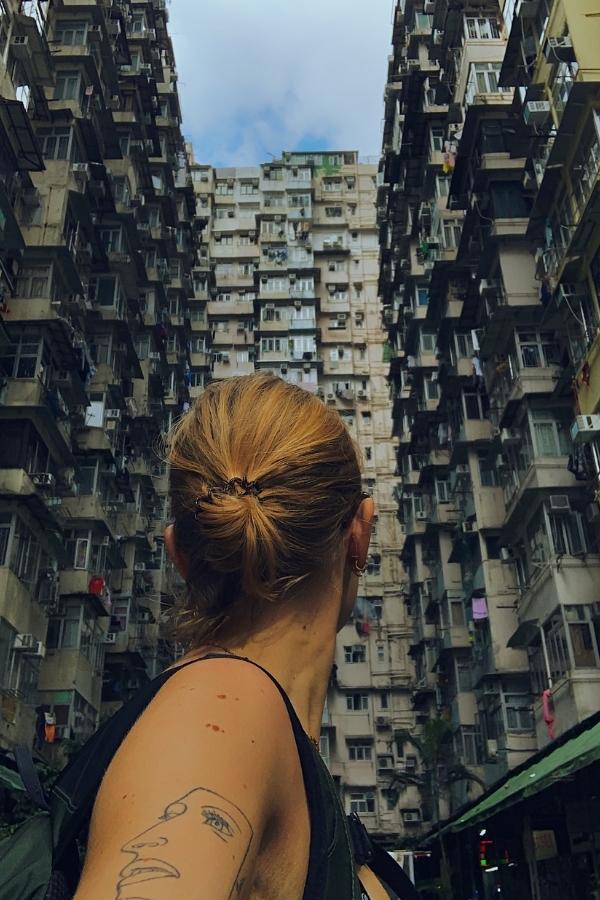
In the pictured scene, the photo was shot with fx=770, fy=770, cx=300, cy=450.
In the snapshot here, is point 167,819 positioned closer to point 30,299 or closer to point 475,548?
point 30,299

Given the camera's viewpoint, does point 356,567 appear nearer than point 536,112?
Yes

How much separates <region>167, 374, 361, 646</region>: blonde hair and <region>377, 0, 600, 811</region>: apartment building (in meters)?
18.5

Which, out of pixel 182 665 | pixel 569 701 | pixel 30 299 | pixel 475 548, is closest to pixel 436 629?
pixel 475 548

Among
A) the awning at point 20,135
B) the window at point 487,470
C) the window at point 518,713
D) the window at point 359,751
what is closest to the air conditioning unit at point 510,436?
the window at point 487,470

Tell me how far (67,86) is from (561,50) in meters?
16.4

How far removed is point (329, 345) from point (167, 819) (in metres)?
61.0

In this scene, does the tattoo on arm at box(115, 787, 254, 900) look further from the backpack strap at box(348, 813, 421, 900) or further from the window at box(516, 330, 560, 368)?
the window at box(516, 330, 560, 368)

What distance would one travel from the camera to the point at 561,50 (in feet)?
63.0

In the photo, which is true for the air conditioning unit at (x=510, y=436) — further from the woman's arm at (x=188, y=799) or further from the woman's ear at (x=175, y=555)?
the woman's arm at (x=188, y=799)

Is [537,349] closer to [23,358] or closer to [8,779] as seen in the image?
[23,358]

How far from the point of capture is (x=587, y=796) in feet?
47.4

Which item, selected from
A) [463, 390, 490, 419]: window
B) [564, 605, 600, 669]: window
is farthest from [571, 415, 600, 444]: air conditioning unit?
[463, 390, 490, 419]: window

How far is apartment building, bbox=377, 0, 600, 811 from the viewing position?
1961cm

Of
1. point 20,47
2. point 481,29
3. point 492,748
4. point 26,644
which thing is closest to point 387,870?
point 26,644
